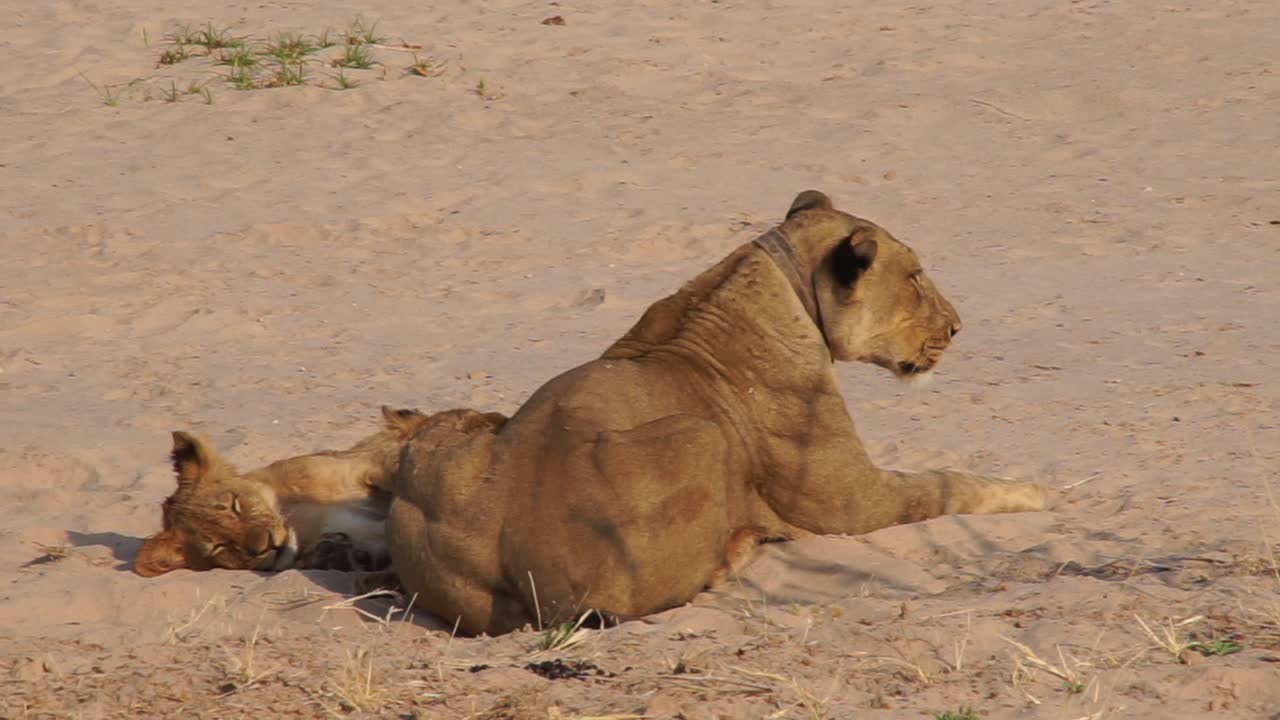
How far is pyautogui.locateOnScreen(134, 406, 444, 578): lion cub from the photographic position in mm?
6148

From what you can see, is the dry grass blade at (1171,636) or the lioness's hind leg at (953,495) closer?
the dry grass blade at (1171,636)

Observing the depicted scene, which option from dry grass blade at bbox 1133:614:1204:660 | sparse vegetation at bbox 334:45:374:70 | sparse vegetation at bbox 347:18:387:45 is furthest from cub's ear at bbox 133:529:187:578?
sparse vegetation at bbox 347:18:387:45

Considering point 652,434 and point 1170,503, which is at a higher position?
point 652,434

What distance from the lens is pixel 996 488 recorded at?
21.4 ft

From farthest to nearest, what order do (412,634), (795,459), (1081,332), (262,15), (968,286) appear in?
(262,15) → (968,286) → (1081,332) → (795,459) → (412,634)

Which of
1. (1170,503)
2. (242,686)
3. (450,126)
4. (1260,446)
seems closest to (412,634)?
(242,686)

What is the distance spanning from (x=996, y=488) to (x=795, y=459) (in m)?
0.86

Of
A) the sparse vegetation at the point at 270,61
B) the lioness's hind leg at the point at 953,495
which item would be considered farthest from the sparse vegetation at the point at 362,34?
the lioness's hind leg at the point at 953,495

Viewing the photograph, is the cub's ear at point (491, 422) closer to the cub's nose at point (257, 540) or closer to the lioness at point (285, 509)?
the lioness at point (285, 509)

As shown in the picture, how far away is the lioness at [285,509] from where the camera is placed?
615 cm

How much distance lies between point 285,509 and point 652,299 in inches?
151

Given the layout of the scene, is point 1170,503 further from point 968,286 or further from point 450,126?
point 450,126

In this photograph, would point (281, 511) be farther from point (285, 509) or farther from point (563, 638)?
point (563, 638)

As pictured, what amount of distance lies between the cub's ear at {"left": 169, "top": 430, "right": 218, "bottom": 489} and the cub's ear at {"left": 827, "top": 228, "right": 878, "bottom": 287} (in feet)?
7.44
